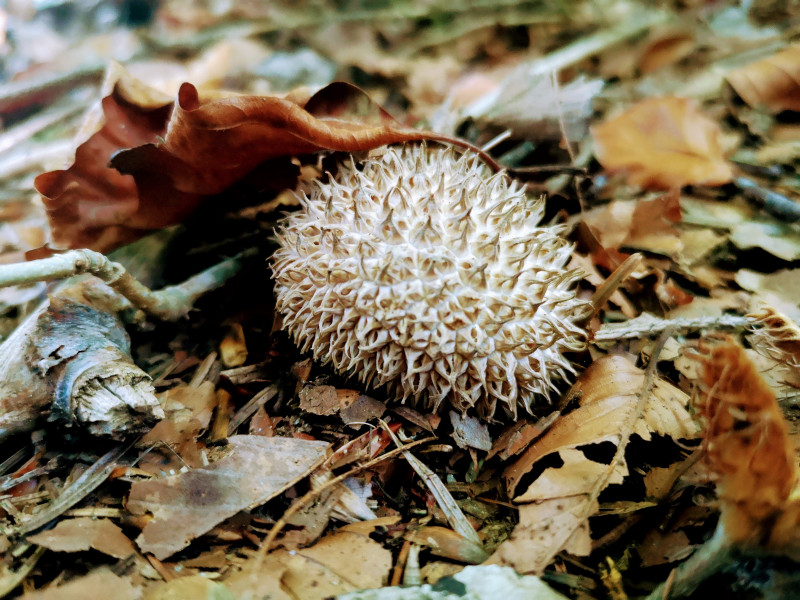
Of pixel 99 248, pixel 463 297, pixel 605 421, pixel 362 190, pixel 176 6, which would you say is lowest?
pixel 605 421

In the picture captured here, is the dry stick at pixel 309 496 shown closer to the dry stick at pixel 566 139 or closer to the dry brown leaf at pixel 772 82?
the dry stick at pixel 566 139

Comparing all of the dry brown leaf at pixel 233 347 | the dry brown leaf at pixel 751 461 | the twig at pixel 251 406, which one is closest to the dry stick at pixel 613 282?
the dry brown leaf at pixel 751 461

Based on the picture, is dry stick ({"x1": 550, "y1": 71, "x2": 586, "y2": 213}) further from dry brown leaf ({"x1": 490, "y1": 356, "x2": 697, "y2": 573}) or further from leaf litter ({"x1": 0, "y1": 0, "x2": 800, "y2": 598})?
dry brown leaf ({"x1": 490, "y1": 356, "x2": 697, "y2": 573})

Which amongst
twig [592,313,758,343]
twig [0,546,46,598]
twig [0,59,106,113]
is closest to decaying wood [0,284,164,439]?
twig [0,546,46,598]

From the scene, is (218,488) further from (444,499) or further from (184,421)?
(444,499)

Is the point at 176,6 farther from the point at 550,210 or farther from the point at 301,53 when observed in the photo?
the point at 550,210

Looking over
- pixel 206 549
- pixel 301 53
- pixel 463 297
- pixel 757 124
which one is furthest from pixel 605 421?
pixel 301 53
